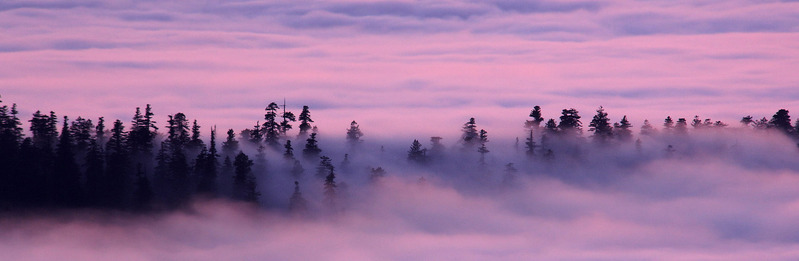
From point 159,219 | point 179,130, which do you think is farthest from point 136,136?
point 159,219

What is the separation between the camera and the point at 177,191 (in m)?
187

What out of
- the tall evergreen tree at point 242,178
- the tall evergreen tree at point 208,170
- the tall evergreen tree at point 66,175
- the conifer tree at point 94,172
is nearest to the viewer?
the tall evergreen tree at point 66,175

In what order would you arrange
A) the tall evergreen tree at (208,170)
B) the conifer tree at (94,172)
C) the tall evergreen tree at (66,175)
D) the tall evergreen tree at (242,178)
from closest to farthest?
the tall evergreen tree at (66,175)
the conifer tree at (94,172)
the tall evergreen tree at (208,170)
the tall evergreen tree at (242,178)

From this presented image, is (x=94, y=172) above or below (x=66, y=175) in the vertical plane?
above

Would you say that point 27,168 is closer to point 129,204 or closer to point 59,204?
point 59,204

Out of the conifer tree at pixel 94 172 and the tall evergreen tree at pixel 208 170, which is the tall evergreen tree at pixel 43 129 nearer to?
the conifer tree at pixel 94 172

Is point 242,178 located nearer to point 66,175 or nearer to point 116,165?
point 116,165

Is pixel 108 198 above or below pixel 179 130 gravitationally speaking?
below

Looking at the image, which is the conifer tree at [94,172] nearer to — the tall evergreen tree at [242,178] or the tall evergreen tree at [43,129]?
the tall evergreen tree at [43,129]

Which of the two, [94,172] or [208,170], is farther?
[208,170]

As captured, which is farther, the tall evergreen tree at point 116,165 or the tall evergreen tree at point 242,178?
the tall evergreen tree at point 242,178

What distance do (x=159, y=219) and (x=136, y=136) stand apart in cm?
1972

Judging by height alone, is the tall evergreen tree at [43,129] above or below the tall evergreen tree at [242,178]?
above

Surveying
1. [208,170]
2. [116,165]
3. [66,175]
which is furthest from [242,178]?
[66,175]
